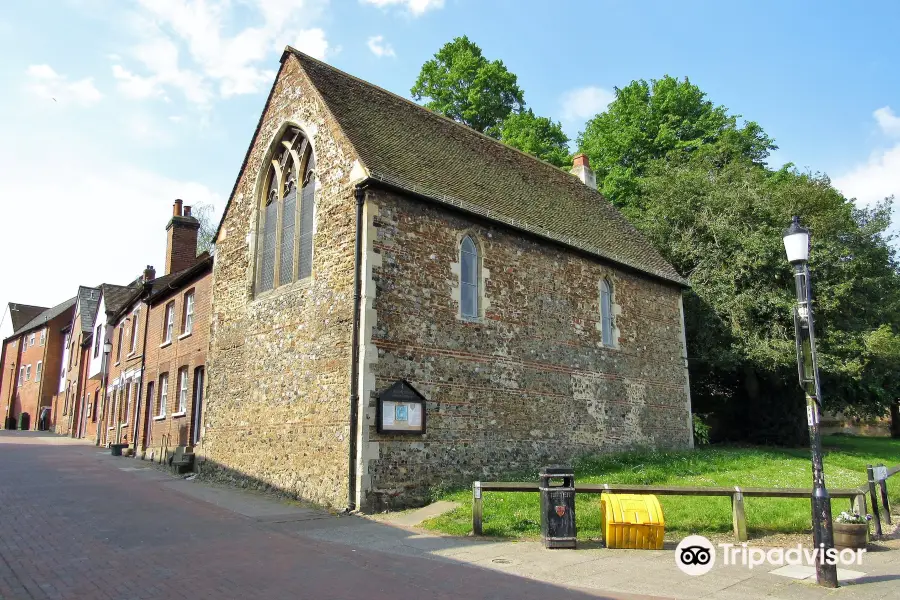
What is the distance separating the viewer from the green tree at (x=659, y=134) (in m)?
34.3

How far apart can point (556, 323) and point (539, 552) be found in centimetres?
867

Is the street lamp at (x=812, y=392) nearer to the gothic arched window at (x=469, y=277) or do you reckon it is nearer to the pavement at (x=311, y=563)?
the pavement at (x=311, y=563)

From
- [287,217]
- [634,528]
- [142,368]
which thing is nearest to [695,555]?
[634,528]

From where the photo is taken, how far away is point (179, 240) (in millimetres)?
27609

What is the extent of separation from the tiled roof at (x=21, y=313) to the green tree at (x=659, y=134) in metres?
55.5

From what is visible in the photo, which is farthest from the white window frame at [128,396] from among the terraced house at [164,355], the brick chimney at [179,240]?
the brick chimney at [179,240]

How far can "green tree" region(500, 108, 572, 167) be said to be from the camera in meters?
34.7

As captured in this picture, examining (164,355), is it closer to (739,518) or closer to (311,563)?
(311,563)

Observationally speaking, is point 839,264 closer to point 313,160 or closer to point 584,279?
point 584,279

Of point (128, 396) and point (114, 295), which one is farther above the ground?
point (114, 295)

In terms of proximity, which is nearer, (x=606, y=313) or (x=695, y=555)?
(x=695, y=555)

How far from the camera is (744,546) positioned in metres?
9.46

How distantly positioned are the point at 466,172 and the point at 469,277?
355 cm

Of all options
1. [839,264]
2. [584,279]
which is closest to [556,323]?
[584,279]
